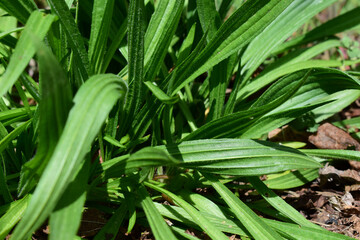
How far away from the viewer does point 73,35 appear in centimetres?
129

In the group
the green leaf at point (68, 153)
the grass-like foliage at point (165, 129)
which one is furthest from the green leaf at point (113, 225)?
the green leaf at point (68, 153)

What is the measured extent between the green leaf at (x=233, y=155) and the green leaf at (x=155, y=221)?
0.55 ft

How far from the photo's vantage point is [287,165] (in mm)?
1289

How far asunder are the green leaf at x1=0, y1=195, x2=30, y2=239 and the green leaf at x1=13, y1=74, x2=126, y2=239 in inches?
13.3

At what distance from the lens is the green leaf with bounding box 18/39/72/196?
887 millimetres

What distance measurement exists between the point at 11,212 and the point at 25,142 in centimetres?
27

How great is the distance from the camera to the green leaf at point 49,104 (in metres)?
0.89

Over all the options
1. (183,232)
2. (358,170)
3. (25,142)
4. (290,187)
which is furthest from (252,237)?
(25,142)

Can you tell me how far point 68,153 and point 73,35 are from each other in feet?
1.73

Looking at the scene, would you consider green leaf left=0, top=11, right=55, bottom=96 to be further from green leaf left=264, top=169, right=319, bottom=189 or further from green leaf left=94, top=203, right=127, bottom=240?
green leaf left=264, top=169, right=319, bottom=189

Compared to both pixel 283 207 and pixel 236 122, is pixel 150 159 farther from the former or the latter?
pixel 283 207

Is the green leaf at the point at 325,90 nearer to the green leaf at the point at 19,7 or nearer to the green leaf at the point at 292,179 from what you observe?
the green leaf at the point at 292,179

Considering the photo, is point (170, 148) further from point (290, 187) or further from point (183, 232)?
point (290, 187)

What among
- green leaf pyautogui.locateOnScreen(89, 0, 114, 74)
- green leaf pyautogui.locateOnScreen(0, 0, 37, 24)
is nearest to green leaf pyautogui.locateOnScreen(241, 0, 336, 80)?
green leaf pyautogui.locateOnScreen(89, 0, 114, 74)
